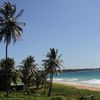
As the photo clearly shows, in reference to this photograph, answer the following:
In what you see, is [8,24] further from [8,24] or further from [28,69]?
[28,69]

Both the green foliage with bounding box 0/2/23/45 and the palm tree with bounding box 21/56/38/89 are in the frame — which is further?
the palm tree with bounding box 21/56/38/89

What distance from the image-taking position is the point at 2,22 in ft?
230

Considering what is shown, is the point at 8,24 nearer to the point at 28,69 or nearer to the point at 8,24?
the point at 8,24

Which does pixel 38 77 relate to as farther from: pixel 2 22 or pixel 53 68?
pixel 2 22

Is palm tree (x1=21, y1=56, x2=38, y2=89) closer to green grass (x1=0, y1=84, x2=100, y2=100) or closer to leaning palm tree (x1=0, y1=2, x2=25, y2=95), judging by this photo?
green grass (x1=0, y1=84, x2=100, y2=100)

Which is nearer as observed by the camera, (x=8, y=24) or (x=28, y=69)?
(x=8, y=24)

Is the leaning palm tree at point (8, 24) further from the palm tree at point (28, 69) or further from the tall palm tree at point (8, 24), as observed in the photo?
the palm tree at point (28, 69)

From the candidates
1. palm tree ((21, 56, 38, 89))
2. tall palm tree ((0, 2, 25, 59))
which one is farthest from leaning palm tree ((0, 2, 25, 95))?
palm tree ((21, 56, 38, 89))

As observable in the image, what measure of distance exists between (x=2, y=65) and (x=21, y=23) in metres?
22.4

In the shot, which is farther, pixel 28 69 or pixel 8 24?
pixel 28 69

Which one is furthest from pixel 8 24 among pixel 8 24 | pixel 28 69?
pixel 28 69

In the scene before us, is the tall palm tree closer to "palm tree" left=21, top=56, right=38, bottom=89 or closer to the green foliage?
the green foliage

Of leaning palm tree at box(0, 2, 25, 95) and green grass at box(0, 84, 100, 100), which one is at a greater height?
leaning palm tree at box(0, 2, 25, 95)

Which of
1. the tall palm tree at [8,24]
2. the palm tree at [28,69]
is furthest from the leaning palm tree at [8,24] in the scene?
the palm tree at [28,69]
